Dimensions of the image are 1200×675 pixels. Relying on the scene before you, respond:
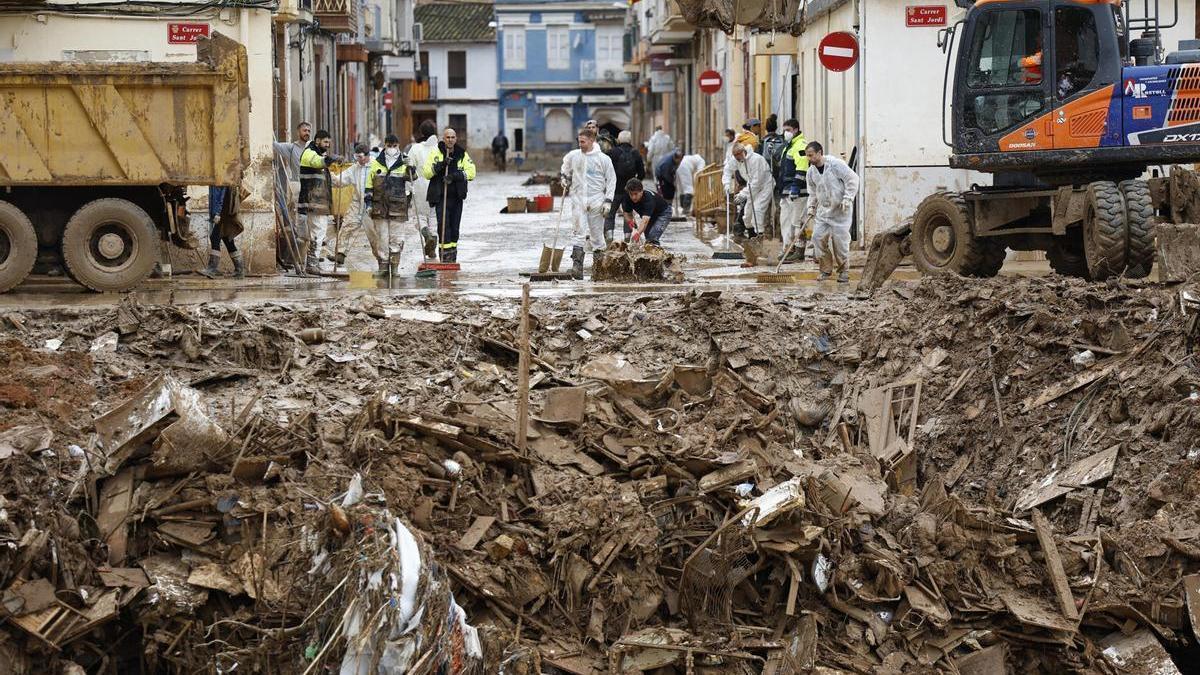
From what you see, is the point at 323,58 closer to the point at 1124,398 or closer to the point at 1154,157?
the point at 1154,157

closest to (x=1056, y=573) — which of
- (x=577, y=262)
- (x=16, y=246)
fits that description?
(x=577, y=262)

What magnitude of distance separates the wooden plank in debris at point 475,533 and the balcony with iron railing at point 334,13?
84.6 ft

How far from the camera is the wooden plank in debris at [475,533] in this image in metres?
8.56

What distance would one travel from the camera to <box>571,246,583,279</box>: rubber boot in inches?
688

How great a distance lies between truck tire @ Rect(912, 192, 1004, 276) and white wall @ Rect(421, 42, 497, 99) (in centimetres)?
5911

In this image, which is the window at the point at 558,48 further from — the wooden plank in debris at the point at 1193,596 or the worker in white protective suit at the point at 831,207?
the wooden plank in debris at the point at 1193,596

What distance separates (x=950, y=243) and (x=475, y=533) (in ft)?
27.3

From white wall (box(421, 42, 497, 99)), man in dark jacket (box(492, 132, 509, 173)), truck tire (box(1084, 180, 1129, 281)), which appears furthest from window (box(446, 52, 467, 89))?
truck tire (box(1084, 180, 1129, 281))

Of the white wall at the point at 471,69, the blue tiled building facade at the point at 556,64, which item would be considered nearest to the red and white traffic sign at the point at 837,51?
the blue tiled building facade at the point at 556,64

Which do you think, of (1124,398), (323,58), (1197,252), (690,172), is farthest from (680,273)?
(323,58)

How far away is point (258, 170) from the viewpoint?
1883cm

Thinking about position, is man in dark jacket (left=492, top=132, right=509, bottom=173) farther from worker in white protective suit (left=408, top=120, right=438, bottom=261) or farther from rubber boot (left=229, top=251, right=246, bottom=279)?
rubber boot (left=229, top=251, right=246, bottom=279)

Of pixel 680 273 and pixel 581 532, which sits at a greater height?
pixel 680 273

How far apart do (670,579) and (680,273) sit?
8552 mm
